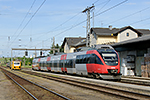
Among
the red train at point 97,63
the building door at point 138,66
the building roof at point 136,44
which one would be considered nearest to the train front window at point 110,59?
the red train at point 97,63

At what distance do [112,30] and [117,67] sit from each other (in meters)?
36.3

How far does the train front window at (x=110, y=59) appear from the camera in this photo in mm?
18844

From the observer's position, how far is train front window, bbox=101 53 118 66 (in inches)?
742

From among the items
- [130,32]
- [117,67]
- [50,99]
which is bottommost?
[50,99]

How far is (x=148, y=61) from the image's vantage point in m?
23.1

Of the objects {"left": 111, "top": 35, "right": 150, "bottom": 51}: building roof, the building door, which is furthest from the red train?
the building door

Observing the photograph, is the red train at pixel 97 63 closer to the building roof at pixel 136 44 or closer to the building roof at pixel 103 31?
the building roof at pixel 136 44

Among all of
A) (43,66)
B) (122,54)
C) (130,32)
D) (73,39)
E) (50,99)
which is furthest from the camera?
(73,39)

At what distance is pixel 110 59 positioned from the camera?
19062 millimetres

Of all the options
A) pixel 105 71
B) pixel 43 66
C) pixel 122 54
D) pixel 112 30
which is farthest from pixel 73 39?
pixel 105 71

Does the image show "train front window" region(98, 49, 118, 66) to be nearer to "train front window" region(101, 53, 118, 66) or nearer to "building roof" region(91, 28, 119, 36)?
"train front window" region(101, 53, 118, 66)

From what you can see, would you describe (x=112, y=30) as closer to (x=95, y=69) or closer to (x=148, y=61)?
(x=148, y=61)

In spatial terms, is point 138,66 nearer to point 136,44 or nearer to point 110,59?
point 136,44

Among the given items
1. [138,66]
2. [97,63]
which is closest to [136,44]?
[138,66]
